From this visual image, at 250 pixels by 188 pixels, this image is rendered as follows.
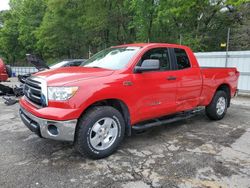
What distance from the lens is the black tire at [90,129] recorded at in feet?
10.7

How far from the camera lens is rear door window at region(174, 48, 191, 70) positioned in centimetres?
477

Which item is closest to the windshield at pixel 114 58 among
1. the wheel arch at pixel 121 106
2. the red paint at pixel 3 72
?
the wheel arch at pixel 121 106

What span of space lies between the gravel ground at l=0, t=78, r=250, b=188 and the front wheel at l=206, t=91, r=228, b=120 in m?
0.71

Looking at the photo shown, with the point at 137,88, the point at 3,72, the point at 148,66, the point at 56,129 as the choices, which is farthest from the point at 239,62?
the point at 3,72

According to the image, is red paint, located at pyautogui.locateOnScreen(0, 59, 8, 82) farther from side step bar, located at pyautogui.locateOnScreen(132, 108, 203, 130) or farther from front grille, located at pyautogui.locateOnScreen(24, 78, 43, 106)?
side step bar, located at pyautogui.locateOnScreen(132, 108, 203, 130)

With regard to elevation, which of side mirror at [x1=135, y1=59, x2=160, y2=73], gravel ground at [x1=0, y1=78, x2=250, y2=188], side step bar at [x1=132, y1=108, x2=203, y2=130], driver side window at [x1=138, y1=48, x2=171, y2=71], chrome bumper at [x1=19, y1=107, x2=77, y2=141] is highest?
driver side window at [x1=138, y1=48, x2=171, y2=71]

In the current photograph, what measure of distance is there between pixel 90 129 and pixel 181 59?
2614 millimetres

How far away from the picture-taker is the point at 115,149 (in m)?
3.72

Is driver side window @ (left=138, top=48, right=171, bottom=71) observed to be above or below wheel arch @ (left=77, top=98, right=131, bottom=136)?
above

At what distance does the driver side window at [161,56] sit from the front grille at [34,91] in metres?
1.91

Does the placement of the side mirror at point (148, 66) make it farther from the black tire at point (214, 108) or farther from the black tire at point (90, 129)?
the black tire at point (214, 108)

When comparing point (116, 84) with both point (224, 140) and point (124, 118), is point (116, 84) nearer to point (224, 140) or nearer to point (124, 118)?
point (124, 118)

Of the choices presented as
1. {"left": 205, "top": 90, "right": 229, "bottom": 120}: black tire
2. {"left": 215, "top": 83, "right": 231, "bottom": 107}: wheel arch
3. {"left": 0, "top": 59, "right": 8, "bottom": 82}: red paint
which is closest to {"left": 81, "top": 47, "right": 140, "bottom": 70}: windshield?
{"left": 205, "top": 90, "right": 229, "bottom": 120}: black tire

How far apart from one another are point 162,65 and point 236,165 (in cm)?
214
